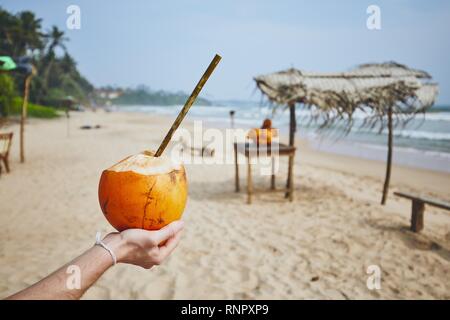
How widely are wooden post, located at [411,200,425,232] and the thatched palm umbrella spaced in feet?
5.12

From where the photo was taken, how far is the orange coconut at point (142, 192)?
1185 mm

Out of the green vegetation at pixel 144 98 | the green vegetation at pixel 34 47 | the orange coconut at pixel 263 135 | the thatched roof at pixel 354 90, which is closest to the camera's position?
the orange coconut at pixel 263 135

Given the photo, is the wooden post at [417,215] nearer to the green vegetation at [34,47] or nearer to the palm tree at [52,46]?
the green vegetation at [34,47]

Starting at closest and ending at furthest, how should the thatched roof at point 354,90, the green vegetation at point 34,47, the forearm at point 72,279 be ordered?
the forearm at point 72,279 < the thatched roof at point 354,90 < the green vegetation at point 34,47

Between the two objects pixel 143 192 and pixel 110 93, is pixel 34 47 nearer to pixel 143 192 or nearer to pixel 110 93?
pixel 143 192

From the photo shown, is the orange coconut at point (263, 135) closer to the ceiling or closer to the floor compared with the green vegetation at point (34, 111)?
closer to the floor

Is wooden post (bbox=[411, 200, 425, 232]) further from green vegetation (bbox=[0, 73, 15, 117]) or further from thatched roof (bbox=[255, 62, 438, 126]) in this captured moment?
green vegetation (bbox=[0, 73, 15, 117])

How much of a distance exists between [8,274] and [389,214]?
611 centimetres

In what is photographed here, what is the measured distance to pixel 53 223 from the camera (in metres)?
5.14

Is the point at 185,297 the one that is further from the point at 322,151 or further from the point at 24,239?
the point at 322,151

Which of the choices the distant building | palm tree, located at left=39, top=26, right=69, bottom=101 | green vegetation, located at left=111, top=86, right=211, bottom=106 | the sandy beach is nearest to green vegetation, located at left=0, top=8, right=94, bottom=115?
palm tree, located at left=39, top=26, right=69, bottom=101

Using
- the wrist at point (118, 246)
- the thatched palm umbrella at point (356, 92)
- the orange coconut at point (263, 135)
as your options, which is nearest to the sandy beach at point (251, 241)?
the orange coconut at point (263, 135)

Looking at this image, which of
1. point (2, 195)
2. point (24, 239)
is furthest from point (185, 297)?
point (2, 195)

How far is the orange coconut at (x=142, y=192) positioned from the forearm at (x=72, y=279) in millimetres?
169
